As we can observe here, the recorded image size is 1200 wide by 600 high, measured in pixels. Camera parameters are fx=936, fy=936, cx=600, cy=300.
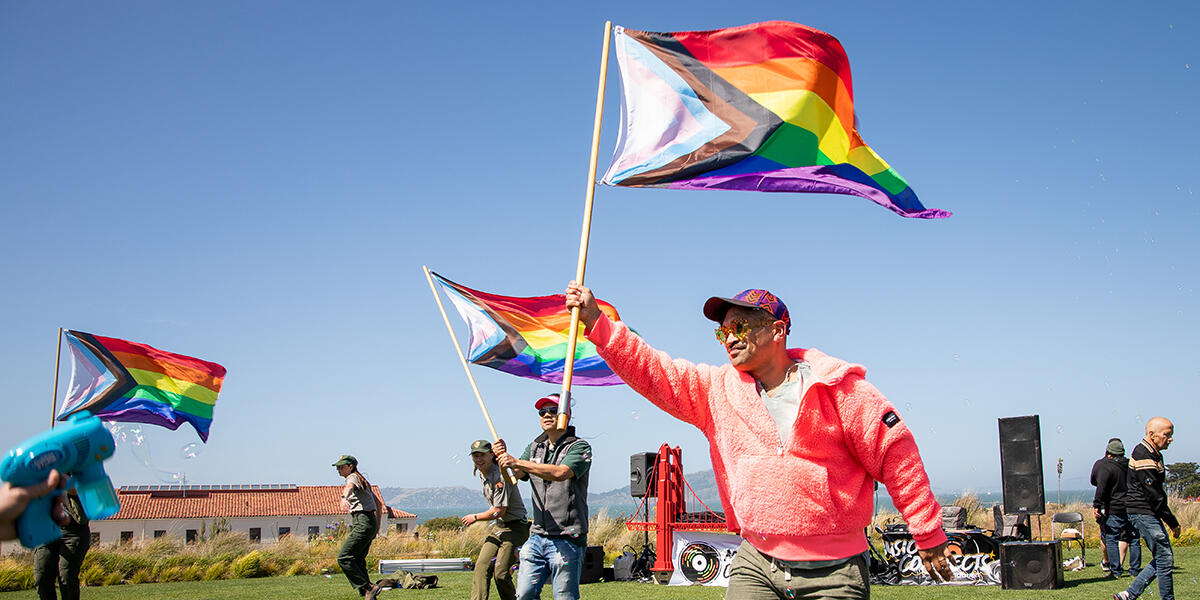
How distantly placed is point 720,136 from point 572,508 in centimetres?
279

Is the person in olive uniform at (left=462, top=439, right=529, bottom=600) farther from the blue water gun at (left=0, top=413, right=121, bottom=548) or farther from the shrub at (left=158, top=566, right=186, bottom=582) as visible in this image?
the shrub at (left=158, top=566, right=186, bottom=582)

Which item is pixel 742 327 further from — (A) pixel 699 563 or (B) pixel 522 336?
(A) pixel 699 563

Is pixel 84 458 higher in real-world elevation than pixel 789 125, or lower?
lower

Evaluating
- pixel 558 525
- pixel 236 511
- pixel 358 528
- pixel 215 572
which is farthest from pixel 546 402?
pixel 236 511

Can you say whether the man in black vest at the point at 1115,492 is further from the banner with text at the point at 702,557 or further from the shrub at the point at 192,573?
the shrub at the point at 192,573

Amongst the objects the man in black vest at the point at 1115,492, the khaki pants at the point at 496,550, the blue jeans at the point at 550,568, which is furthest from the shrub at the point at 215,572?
the man in black vest at the point at 1115,492

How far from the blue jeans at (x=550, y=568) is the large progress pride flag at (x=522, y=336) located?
266cm

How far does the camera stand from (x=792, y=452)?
12.5 feet

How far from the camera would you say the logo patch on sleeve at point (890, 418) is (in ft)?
12.5

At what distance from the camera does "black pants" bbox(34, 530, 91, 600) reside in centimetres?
→ 848

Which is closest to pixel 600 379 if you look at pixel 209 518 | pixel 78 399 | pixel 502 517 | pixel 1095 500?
pixel 502 517

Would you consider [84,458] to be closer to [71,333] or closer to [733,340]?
[733,340]

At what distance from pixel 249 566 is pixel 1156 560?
14406 millimetres

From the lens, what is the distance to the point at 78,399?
1219 centimetres
